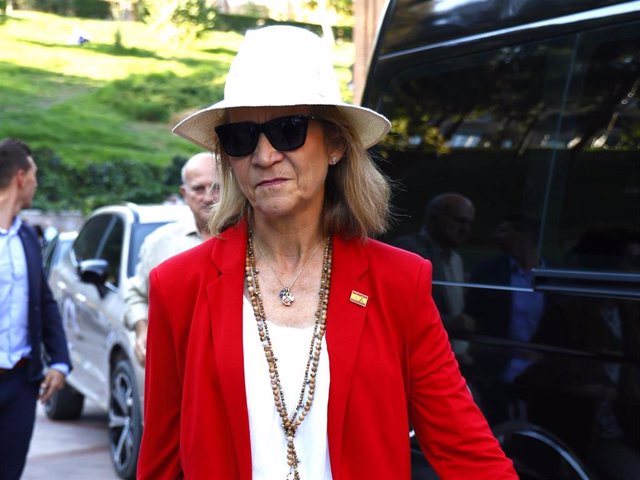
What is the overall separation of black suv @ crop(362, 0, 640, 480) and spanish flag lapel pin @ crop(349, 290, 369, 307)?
1074 millimetres

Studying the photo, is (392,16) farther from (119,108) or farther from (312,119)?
(119,108)

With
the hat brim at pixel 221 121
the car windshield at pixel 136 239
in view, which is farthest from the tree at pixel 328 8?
the hat brim at pixel 221 121

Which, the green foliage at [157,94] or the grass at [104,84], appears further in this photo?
the green foliage at [157,94]

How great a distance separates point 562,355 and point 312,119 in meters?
1.34

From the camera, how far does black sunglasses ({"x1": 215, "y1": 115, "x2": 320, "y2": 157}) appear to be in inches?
92.7

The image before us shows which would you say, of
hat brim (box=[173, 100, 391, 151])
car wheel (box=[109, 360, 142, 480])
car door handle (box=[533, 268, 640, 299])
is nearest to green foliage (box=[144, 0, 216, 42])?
car wheel (box=[109, 360, 142, 480])

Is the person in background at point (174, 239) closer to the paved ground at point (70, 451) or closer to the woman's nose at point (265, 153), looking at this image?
the paved ground at point (70, 451)

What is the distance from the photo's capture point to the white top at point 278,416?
2268 mm

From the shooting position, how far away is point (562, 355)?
11.0 ft

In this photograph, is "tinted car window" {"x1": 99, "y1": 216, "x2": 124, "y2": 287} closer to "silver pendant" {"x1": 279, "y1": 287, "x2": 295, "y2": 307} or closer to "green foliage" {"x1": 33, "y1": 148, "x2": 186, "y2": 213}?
"silver pendant" {"x1": 279, "y1": 287, "x2": 295, "y2": 307}

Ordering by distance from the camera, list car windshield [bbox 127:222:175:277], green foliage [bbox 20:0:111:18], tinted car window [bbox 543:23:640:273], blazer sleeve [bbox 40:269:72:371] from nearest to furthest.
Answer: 1. tinted car window [bbox 543:23:640:273]
2. blazer sleeve [bbox 40:269:72:371]
3. car windshield [bbox 127:222:175:277]
4. green foliage [bbox 20:0:111:18]

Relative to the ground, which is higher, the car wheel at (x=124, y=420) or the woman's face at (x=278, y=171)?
the woman's face at (x=278, y=171)

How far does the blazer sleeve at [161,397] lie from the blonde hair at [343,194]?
0.89 ft

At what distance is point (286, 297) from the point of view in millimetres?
2408
